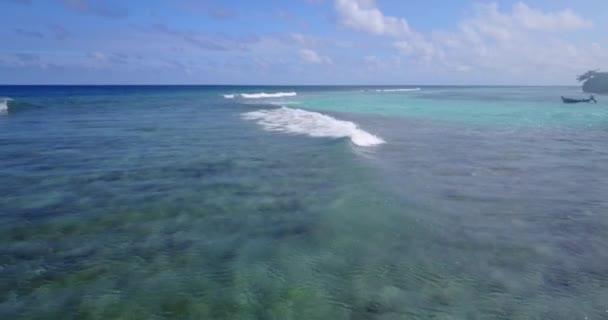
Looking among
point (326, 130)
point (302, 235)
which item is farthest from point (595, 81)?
point (302, 235)

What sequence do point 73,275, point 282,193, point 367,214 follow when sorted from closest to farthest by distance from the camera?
point 73,275, point 367,214, point 282,193

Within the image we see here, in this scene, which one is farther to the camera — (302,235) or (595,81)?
(595,81)

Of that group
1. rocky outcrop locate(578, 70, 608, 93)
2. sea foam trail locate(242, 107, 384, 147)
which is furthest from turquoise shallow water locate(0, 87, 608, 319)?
rocky outcrop locate(578, 70, 608, 93)

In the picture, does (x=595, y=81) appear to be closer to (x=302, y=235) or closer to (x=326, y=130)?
(x=326, y=130)

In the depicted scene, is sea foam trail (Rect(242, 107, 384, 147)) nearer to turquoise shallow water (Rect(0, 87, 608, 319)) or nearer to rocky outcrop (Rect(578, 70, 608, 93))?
turquoise shallow water (Rect(0, 87, 608, 319))

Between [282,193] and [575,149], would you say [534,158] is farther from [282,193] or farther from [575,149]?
[282,193]

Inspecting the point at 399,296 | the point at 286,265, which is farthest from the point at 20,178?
the point at 399,296
